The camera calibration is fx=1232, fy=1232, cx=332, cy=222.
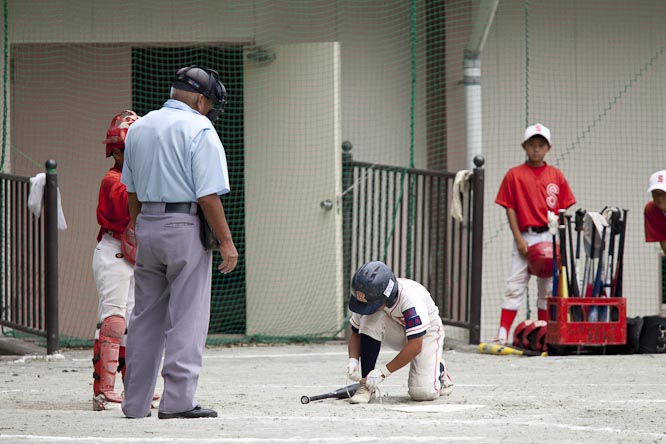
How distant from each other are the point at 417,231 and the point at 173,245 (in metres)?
6.27

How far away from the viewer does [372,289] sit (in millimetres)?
6980

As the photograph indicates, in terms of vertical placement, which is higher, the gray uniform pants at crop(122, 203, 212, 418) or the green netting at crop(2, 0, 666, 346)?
the green netting at crop(2, 0, 666, 346)

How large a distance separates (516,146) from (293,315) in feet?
9.60

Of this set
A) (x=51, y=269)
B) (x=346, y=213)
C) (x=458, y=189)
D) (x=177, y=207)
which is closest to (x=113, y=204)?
(x=177, y=207)

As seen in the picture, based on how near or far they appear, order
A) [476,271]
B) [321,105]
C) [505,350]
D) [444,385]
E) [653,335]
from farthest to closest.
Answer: [321,105] → [476,271] → [505,350] → [653,335] → [444,385]

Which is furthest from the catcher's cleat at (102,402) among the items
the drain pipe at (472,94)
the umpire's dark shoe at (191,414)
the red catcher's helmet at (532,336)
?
the drain pipe at (472,94)

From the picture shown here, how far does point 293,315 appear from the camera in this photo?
39.6ft

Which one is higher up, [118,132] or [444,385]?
[118,132]

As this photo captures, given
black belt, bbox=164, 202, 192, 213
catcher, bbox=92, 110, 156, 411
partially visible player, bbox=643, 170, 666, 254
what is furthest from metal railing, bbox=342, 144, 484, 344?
black belt, bbox=164, 202, 192, 213

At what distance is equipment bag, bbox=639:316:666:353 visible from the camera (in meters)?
10.1

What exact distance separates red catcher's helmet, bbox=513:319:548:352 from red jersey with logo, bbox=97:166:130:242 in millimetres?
4455

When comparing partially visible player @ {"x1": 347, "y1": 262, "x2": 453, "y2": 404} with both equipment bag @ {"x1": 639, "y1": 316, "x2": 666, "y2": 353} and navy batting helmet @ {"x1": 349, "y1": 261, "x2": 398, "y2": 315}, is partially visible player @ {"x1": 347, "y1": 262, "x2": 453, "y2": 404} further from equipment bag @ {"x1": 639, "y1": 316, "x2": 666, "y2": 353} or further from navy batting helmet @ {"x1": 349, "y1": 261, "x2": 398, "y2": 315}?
equipment bag @ {"x1": 639, "y1": 316, "x2": 666, "y2": 353}

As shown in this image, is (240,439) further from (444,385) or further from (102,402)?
(444,385)

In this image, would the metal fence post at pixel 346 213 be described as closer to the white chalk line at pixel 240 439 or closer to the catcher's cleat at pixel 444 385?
the catcher's cleat at pixel 444 385
